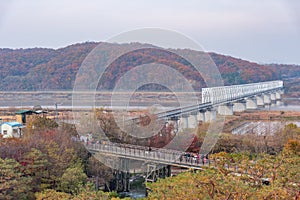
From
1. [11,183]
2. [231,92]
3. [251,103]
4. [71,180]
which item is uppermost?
[231,92]

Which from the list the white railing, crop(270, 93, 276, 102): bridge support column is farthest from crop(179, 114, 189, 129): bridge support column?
crop(270, 93, 276, 102): bridge support column

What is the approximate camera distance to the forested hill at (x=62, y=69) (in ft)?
210

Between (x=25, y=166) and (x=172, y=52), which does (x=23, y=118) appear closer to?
(x=25, y=166)

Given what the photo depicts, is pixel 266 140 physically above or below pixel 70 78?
below

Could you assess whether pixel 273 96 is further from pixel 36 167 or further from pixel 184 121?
pixel 36 167

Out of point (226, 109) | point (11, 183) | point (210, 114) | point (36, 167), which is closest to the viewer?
point (11, 183)

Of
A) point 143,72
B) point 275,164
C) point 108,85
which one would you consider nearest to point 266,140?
point 275,164

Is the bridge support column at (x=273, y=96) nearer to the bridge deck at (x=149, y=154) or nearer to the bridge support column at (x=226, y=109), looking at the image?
the bridge support column at (x=226, y=109)

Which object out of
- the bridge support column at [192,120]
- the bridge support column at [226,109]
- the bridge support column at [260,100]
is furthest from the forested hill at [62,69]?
the bridge support column at [192,120]

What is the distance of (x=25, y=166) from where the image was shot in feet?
49.2

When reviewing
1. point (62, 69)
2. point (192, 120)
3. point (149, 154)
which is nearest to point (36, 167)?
point (149, 154)

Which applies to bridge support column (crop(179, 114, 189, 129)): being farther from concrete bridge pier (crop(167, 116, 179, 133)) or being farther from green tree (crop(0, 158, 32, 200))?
green tree (crop(0, 158, 32, 200))

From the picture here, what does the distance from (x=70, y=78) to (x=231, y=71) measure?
3675 centimetres

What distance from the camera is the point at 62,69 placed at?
66500mm
